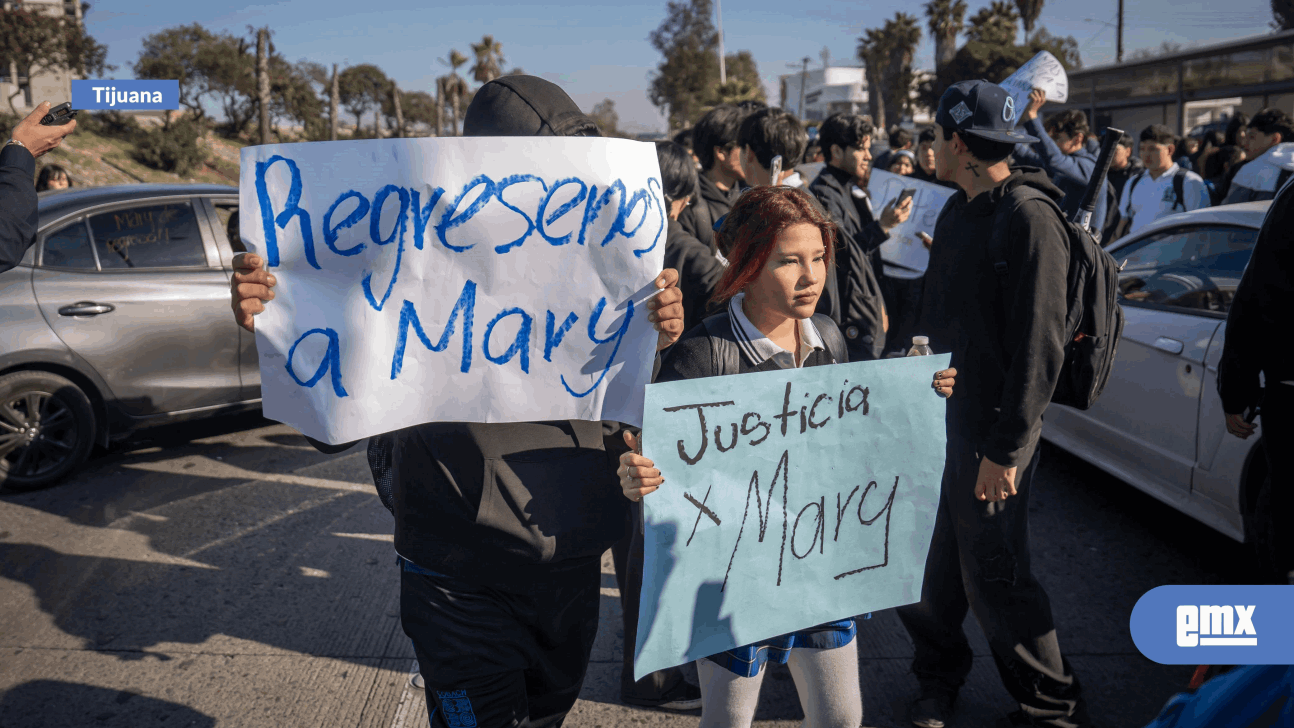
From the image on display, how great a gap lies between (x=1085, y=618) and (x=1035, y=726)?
0.94 metres

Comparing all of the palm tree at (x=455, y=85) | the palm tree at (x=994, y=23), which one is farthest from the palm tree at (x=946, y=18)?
the palm tree at (x=455, y=85)

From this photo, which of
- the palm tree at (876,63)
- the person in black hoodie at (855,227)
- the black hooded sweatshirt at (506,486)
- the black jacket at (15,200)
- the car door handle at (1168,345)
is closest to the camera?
the black hooded sweatshirt at (506,486)

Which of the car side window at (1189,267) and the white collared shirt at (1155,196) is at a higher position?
the white collared shirt at (1155,196)

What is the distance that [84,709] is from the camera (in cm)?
279

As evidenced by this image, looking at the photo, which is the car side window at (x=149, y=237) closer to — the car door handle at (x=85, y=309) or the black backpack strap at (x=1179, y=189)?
the car door handle at (x=85, y=309)

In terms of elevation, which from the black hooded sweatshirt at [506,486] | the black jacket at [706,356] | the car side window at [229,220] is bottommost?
the black hooded sweatshirt at [506,486]

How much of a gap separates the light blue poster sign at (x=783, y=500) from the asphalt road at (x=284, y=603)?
1.14 m

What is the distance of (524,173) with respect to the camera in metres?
1.59

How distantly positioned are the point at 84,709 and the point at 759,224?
2.70 metres

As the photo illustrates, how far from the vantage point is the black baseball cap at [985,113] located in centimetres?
254

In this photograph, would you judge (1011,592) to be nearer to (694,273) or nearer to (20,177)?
(694,273)

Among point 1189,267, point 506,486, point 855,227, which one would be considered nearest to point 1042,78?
point 1189,267

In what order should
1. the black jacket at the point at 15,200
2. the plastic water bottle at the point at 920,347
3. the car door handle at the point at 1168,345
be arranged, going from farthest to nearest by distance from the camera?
1. the car door handle at the point at 1168,345
2. the black jacket at the point at 15,200
3. the plastic water bottle at the point at 920,347

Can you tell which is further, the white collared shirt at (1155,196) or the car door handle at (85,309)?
the white collared shirt at (1155,196)
